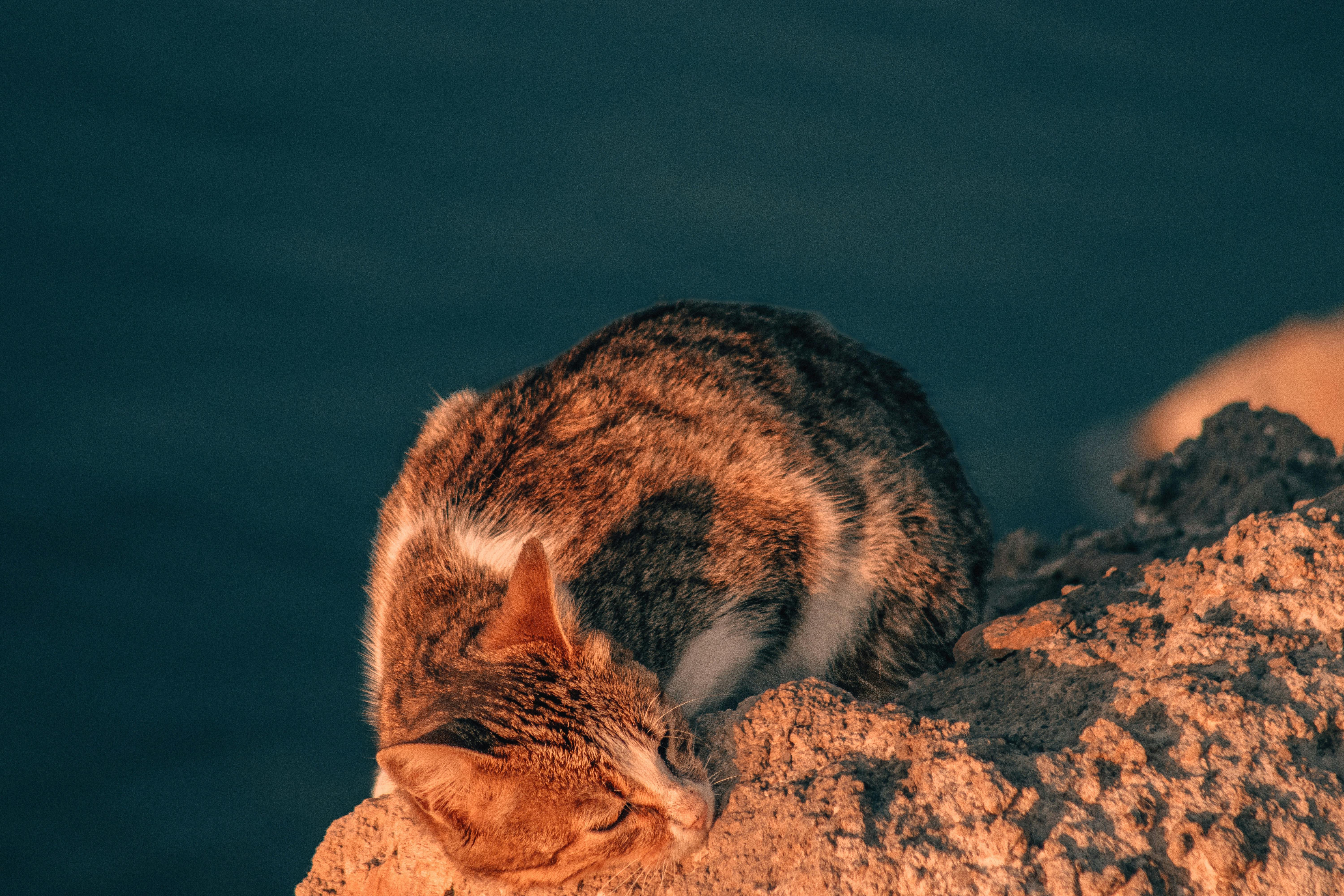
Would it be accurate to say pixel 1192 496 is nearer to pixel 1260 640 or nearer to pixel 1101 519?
pixel 1260 640

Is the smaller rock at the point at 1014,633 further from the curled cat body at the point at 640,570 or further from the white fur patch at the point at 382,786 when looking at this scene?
the white fur patch at the point at 382,786

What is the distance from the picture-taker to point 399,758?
244 centimetres

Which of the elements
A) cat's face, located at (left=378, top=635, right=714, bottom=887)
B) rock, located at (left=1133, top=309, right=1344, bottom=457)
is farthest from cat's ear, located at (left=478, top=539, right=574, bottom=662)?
rock, located at (left=1133, top=309, right=1344, bottom=457)

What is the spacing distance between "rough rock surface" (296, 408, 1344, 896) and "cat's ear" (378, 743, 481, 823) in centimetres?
31

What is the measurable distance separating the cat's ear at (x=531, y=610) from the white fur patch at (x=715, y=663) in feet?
2.08

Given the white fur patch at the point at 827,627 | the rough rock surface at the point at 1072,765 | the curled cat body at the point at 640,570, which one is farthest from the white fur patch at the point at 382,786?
the white fur patch at the point at 827,627

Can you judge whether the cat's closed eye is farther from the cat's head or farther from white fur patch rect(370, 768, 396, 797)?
white fur patch rect(370, 768, 396, 797)

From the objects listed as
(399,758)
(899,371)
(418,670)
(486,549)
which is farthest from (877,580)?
(399,758)

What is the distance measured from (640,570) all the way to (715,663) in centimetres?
44

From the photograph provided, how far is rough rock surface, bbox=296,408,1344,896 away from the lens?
87.5 inches

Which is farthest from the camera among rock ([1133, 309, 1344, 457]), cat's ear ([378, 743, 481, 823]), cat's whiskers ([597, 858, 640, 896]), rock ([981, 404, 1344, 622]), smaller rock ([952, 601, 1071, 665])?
rock ([1133, 309, 1344, 457])

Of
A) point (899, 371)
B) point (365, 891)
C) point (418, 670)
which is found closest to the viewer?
point (365, 891)

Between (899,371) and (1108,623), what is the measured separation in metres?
1.72

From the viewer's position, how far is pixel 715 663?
3.48 meters
